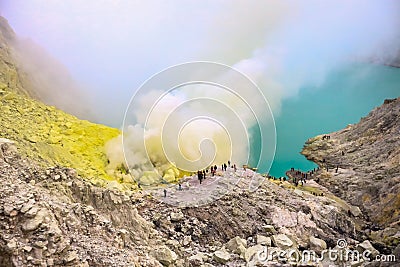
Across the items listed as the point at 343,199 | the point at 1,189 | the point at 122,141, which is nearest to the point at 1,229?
the point at 1,189

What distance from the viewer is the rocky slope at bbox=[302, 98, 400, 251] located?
52.9 ft

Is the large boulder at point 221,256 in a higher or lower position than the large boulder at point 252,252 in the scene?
lower

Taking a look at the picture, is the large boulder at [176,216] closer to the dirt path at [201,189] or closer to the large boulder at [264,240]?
the dirt path at [201,189]

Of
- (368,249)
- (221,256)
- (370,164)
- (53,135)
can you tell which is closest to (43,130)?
(53,135)

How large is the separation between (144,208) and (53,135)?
27.4 ft

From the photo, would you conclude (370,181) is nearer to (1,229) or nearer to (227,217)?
(227,217)

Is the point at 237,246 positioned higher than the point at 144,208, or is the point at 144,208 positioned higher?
the point at 144,208

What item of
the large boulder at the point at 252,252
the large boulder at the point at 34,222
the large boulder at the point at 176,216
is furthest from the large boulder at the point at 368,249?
the large boulder at the point at 34,222

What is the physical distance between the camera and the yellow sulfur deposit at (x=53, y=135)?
622 inches

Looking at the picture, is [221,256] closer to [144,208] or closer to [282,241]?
[282,241]

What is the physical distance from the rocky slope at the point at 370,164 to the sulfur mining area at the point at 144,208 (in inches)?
2.9
